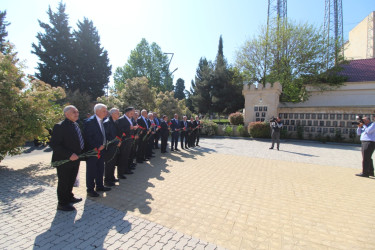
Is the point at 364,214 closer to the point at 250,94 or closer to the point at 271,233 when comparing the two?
the point at 271,233

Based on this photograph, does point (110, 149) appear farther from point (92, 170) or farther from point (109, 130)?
point (92, 170)

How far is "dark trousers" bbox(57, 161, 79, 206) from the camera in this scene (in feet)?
11.8

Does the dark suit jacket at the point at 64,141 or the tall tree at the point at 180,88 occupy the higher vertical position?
the tall tree at the point at 180,88

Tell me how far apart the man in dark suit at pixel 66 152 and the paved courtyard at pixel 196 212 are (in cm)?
30

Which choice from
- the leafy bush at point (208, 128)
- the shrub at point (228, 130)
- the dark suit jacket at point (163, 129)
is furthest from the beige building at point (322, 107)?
the dark suit jacket at point (163, 129)

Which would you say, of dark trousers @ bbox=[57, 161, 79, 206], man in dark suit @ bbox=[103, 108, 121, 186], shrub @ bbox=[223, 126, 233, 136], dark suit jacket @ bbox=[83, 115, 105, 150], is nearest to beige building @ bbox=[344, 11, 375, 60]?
shrub @ bbox=[223, 126, 233, 136]

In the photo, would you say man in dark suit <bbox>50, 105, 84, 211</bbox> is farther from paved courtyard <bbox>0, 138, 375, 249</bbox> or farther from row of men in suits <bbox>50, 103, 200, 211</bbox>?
paved courtyard <bbox>0, 138, 375, 249</bbox>

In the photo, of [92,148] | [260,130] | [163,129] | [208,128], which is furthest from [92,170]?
[208,128]

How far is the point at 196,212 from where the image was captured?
361 centimetres

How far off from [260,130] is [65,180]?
14.5 m

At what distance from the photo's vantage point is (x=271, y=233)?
9.94 ft

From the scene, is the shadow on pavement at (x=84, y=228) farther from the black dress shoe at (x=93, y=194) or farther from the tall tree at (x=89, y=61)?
the tall tree at (x=89, y=61)

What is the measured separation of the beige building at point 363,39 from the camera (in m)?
25.4

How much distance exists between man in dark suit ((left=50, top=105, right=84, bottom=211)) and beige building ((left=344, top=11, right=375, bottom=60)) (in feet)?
104
